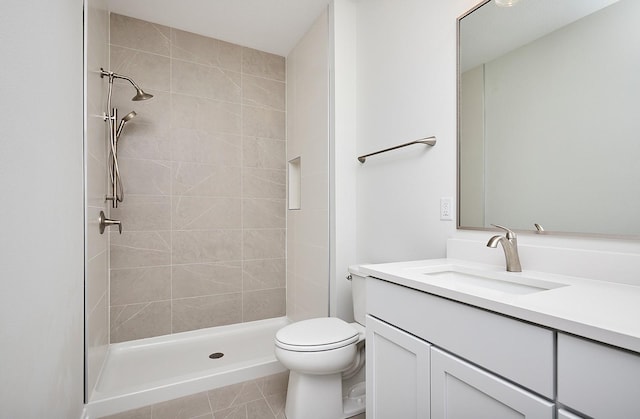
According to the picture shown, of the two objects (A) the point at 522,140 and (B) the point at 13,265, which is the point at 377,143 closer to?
(A) the point at 522,140

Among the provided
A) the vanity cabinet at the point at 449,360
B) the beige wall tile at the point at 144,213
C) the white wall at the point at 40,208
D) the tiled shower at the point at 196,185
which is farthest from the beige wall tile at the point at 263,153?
the vanity cabinet at the point at 449,360

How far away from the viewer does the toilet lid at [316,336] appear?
4.50 feet

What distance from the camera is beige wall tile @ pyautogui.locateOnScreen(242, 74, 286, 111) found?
2652mm

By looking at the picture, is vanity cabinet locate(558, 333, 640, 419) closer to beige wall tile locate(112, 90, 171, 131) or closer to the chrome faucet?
the chrome faucet

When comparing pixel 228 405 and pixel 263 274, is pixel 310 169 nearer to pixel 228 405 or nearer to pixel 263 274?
pixel 263 274

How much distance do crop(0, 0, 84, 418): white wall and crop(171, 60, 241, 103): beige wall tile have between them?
1.13 m

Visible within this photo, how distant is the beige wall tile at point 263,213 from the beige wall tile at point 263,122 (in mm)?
615

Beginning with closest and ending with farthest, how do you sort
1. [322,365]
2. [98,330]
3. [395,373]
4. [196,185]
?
1. [395,373]
2. [322,365]
3. [98,330]
4. [196,185]

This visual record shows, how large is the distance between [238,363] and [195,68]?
7.60 ft

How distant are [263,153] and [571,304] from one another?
2449 millimetres

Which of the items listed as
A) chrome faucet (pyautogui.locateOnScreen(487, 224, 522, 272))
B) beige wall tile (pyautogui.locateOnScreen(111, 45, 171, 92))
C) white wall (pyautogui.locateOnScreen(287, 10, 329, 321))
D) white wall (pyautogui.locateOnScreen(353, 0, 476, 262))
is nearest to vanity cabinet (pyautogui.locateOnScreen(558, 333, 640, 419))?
chrome faucet (pyautogui.locateOnScreen(487, 224, 522, 272))

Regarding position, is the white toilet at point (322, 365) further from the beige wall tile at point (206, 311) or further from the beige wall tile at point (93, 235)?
the beige wall tile at point (206, 311)

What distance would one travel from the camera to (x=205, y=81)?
8.18ft

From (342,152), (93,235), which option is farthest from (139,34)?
(342,152)
